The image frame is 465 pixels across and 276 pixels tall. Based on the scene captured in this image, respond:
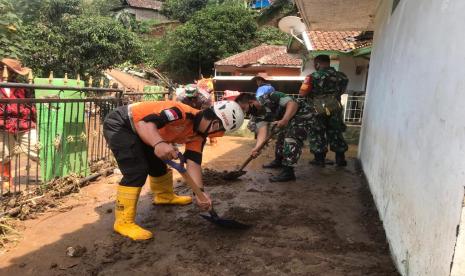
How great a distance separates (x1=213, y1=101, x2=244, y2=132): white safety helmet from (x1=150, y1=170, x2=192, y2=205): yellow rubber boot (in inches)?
47.1

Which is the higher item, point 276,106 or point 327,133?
point 276,106

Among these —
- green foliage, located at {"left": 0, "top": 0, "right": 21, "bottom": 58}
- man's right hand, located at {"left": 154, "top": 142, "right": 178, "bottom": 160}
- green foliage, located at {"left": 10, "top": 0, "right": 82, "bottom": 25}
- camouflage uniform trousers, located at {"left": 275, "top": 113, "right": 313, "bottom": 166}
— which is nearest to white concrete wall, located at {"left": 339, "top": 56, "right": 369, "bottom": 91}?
camouflage uniform trousers, located at {"left": 275, "top": 113, "right": 313, "bottom": 166}

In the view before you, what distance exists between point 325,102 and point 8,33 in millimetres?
5154

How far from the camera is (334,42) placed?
1488 cm

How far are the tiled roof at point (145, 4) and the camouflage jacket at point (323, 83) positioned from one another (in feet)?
151

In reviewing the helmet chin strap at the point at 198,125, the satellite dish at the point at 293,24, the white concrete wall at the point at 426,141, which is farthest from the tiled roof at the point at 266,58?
the helmet chin strap at the point at 198,125

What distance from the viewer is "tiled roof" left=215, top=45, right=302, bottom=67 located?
21.6 meters

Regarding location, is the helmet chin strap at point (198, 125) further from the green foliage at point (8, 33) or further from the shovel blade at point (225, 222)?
the green foliage at point (8, 33)

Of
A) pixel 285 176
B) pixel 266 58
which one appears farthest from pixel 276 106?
pixel 266 58

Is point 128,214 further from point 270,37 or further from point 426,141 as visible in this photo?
point 270,37

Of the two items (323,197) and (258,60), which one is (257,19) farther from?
(323,197)

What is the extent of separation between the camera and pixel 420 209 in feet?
7.37

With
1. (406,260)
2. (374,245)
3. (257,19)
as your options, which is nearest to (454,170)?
(406,260)

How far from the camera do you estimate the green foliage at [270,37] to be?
3041cm
